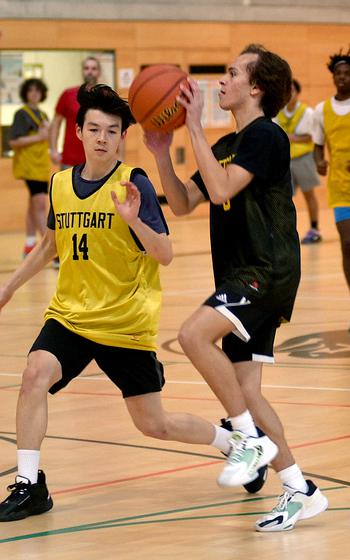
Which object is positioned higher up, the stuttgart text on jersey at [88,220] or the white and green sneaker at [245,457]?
the stuttgart text on jersey at [88,220]

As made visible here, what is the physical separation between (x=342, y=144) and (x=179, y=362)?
2.33m

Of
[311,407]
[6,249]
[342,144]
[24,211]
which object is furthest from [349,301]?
[24,211]

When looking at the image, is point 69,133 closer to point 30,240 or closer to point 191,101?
point 30,240

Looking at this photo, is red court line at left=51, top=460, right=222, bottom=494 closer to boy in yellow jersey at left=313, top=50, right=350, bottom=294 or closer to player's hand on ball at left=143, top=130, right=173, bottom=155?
player's hand on ball at left=143, top=130, right=173, bottom=155

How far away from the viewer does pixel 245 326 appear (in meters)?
4.89

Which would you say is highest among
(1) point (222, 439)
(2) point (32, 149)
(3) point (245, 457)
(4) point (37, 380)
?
(2) point (32, 149)

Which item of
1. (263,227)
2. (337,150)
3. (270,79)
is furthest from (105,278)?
(337,150)

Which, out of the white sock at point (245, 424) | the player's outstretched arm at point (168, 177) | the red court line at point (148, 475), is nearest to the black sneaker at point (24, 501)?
the red court line at point (148, 475)

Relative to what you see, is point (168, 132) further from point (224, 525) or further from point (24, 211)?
point (24, 211)

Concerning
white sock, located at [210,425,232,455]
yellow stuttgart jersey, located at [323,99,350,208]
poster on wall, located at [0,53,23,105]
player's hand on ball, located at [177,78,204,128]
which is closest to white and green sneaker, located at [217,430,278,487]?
white sock, located at [210,425,232,455]

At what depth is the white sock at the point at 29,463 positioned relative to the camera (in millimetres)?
5109

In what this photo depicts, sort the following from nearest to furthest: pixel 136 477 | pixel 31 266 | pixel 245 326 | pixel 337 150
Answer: pixel 245 326 → pixel 31 266 → pixel 136 477 → pixel 337 150

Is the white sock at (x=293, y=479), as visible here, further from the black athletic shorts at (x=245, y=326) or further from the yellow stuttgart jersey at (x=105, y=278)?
the yellow stuttgart jersey at (x=105, y=278)

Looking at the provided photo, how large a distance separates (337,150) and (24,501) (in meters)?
5.66
